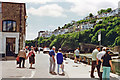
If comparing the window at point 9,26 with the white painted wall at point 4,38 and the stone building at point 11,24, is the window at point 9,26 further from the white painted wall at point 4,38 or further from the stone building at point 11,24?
the white painted wall at point 4,38

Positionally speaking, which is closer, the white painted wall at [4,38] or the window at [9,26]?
the white painted wall at [4,38]

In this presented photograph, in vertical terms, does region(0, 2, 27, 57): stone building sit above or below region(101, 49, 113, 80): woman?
above

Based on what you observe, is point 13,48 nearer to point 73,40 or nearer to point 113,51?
point 113,51

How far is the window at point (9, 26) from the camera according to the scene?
2977 cm

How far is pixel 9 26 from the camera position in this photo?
2981 cm

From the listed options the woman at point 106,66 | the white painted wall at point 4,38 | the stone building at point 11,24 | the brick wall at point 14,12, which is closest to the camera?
the woman at point 106,66

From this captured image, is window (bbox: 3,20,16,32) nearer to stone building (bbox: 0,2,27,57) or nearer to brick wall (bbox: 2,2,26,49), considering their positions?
stone building (bbox: 0,2,27,57)

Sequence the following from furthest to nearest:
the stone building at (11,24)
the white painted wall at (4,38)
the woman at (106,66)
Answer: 1. the stone building at (11,24)
2. the white painted wall at (4,38)
3. the woman at (106,66)

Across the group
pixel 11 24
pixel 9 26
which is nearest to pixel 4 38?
pixel 9 26

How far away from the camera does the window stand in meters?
29.8

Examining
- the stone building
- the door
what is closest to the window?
the stone building

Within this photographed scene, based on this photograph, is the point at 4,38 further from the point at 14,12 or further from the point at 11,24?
the point at 14,12

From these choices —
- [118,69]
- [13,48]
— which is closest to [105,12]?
[13,48]

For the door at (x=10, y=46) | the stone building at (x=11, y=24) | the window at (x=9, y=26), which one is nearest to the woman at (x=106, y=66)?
the stone building at (x=11, y=24)
